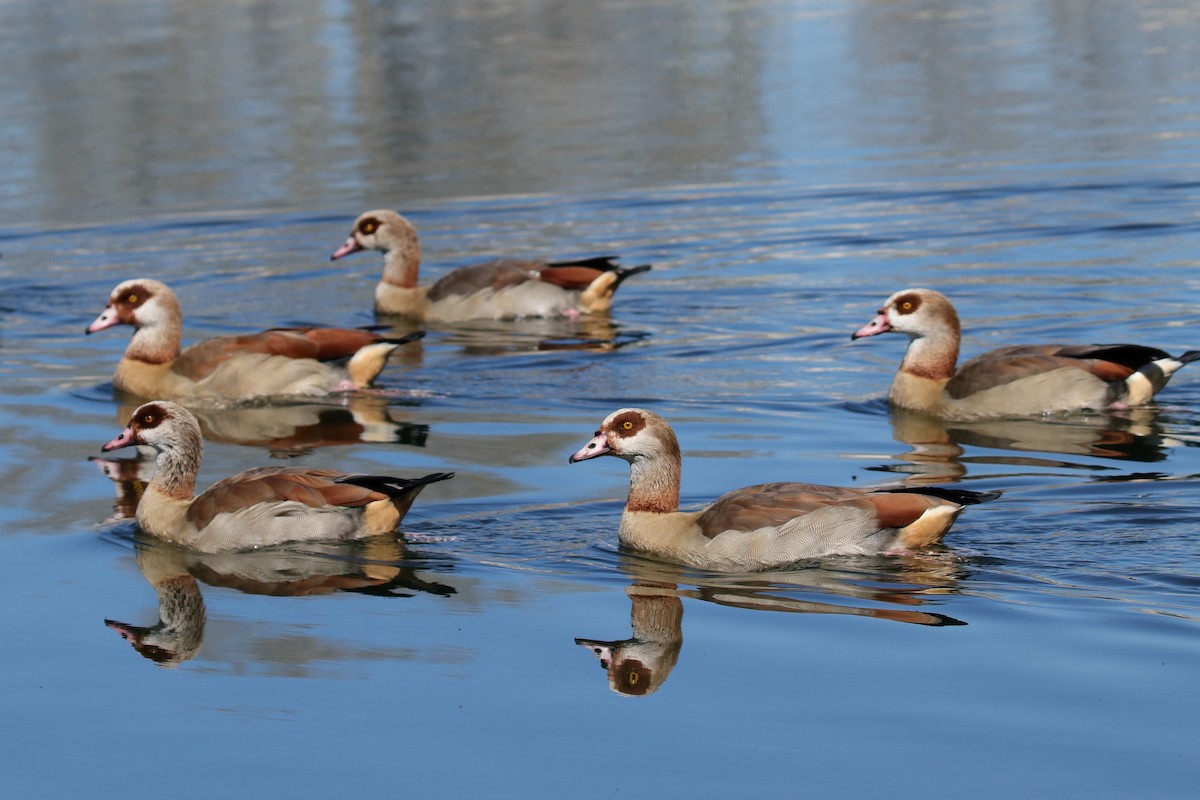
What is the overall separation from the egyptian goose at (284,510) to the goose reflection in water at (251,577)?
0.07m

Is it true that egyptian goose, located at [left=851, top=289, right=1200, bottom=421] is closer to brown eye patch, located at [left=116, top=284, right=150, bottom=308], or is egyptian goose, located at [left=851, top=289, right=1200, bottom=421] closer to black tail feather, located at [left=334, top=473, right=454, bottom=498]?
black tail feather, located at [left=334, top=473, right=454, bottom=498]

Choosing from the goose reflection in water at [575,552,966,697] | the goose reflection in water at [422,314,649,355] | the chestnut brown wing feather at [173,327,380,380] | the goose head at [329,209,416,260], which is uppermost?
the goose head at [329,209,416,260]

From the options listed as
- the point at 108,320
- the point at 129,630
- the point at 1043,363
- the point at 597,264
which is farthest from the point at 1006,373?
the point at 108,320

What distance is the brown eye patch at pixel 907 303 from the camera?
14.0 m

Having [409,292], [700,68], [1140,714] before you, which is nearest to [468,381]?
[409,292]

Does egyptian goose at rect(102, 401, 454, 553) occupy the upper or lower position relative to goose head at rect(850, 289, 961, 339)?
lower

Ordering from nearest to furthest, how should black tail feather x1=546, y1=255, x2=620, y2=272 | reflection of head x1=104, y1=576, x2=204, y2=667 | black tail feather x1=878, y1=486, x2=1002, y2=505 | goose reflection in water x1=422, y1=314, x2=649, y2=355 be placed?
1. reflection of head x1=104, y1=576, x2=204, y2=667
2. black tail feather x1=878, y1=486, x2=1002, y2=505
3. goose reflection in water x1=422, y1=314, x2=649, y2=355
4. black tail feather x1=546, y1=255, x2=620, y2=272

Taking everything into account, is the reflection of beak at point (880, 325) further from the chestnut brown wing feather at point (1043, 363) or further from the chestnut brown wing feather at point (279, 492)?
the chestnut brown wing feather at point (279, 492)

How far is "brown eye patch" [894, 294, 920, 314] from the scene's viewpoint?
14.0 m

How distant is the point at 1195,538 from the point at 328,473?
4751mm

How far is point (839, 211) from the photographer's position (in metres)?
21.5

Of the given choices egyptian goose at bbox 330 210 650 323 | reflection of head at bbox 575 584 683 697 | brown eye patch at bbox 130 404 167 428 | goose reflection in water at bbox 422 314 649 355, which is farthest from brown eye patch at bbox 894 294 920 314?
brown eye patch at bbox 130 404 167 428

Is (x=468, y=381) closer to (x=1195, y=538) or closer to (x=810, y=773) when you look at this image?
(x=1195, y=538)

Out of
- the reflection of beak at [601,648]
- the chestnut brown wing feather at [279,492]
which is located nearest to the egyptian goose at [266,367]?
the chestnut brown wing feather at [279,492]
